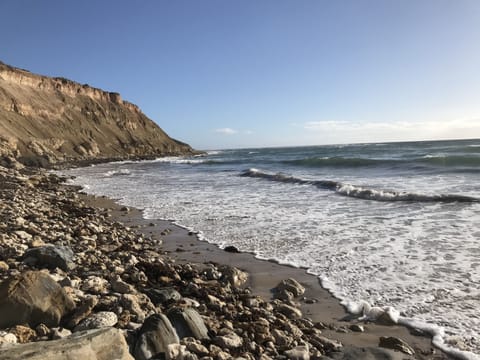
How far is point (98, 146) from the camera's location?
56344 millimetres

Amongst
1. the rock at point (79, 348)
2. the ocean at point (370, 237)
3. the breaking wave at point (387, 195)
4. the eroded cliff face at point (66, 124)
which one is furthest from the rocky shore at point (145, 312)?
the eroded cliff face at point (66, 124)

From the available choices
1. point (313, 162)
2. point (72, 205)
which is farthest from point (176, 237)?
point (313, 162)

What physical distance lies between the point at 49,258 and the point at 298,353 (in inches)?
130

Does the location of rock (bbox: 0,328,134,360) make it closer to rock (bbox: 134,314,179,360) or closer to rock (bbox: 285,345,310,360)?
rock (bbox: 134,314,179,360)

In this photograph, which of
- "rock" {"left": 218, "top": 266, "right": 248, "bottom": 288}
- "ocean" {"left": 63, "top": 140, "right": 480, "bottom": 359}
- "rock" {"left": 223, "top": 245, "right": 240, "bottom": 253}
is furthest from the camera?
"rock" {"left": 223, "top": 245, "right": 240, "bottom": 253}

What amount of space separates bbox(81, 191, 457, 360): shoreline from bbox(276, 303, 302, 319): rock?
0.51ft

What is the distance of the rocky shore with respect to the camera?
2.77 m

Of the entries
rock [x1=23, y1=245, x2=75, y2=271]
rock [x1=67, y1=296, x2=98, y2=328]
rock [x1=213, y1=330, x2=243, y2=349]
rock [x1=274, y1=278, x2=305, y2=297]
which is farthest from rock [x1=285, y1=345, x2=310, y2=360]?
rock [x1=23, y1=245, x2=75, y2=271]

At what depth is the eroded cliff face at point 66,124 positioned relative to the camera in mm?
38600

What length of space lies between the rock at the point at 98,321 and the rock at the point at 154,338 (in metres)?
0.32

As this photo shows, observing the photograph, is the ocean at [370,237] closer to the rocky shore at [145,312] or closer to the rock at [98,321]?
the rocky shore at [145,312]

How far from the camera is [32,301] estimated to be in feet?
9.71

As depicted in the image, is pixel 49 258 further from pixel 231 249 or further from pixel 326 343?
pixel 326 343

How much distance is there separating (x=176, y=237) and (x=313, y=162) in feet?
97.7
